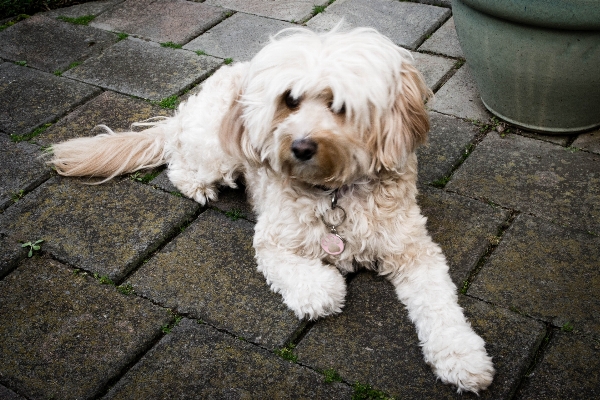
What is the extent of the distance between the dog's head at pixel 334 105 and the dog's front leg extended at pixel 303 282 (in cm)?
45

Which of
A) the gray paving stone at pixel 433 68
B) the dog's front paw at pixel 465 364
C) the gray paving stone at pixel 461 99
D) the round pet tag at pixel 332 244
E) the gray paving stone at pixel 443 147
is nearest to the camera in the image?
the dog's front paw at pixel 465 364

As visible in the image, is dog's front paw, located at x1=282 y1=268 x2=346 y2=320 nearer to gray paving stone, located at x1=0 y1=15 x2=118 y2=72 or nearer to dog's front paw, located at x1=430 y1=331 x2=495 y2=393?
dog's front paw, located at x1=430 y1=331 x2=495 y2=393

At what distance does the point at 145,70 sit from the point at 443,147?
2.35 metres

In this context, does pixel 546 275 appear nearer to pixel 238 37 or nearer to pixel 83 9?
pixel 238 37

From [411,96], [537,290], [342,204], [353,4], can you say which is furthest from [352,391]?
[353,4]

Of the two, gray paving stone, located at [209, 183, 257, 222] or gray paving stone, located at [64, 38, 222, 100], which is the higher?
gray paving stone, located at [64, 38, 222, 100]

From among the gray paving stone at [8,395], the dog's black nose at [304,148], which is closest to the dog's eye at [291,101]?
the dog's black nose at [304,148]

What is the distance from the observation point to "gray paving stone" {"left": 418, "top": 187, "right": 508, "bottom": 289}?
3.14 m

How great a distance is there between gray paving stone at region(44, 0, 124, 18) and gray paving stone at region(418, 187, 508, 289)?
12.1ft

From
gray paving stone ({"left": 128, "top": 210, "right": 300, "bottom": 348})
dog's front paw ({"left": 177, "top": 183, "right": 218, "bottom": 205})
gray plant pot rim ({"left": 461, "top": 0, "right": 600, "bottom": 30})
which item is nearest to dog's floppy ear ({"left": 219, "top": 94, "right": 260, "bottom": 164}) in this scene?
gray paving stone ({"left": 128, "top": 210, "right": 300, "bottom": 348})

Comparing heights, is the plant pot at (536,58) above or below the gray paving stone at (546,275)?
above

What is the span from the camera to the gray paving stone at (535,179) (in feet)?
11.2

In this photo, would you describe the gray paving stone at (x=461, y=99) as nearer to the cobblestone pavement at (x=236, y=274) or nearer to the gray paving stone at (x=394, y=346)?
the cobblestone pavement at (x=236, y=274)

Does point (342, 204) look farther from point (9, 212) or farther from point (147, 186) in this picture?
point (9, 212)
